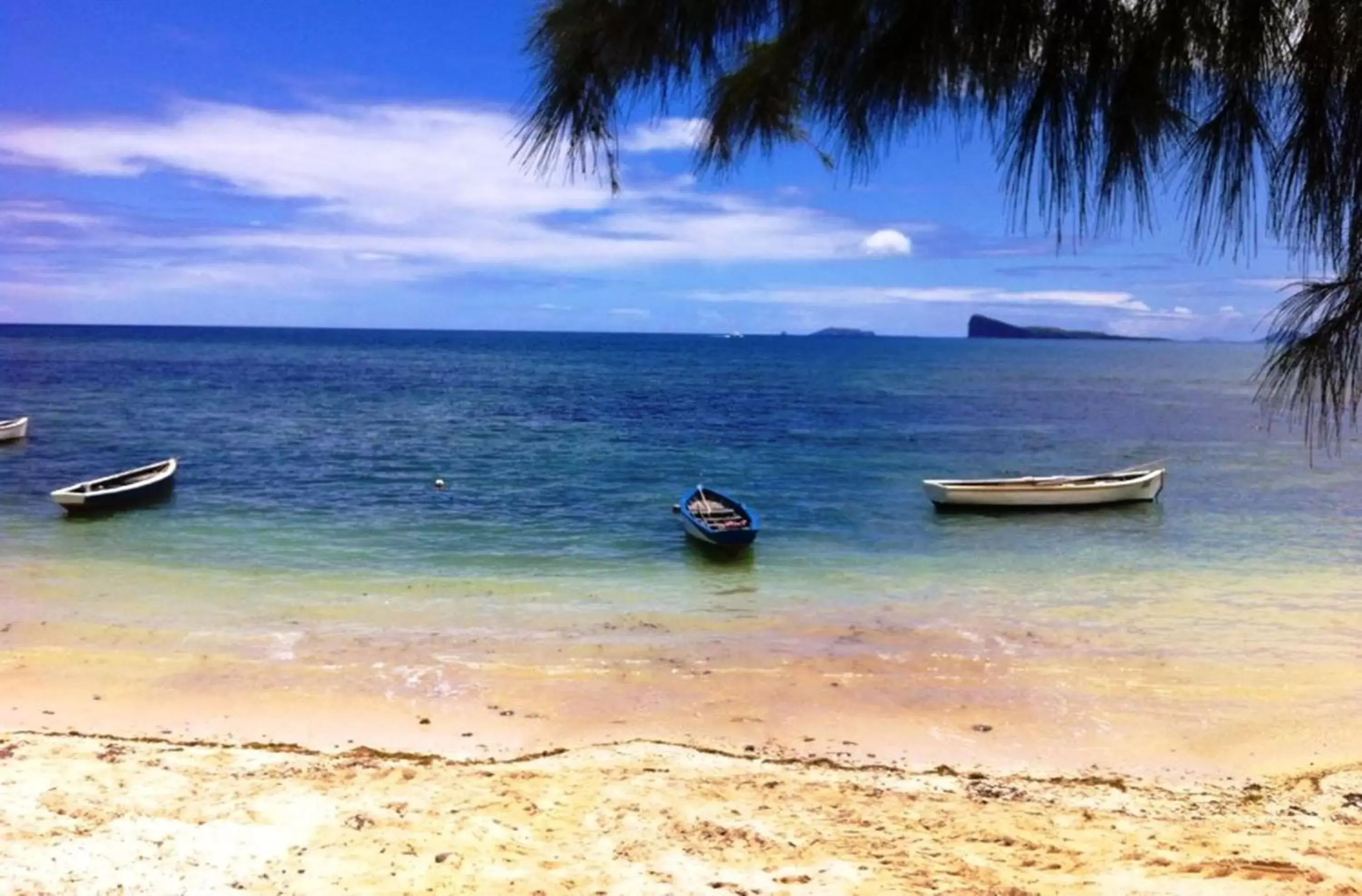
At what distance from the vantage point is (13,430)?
3178cm

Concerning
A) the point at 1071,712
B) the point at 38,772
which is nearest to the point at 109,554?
the point at 38,772

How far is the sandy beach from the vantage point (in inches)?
221

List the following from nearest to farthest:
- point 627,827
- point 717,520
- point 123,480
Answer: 1. point 627,827
2. point 717,520
3. point 123,480

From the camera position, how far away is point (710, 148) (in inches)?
151

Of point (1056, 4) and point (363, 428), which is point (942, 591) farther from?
point (363, 428)

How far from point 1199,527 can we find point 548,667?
1709 centimetres

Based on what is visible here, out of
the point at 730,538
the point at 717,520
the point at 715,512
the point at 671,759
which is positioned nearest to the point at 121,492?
the point at 715,512

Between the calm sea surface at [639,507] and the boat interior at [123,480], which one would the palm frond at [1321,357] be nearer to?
the calm sea surface at [639,507]

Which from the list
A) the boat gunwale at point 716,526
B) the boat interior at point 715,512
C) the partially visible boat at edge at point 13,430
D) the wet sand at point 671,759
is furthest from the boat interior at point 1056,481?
the partially visible boat at edge at point 13,430

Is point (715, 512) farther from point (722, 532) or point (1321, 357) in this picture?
point (1321, 357)

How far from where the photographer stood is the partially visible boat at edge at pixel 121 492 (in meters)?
20.9

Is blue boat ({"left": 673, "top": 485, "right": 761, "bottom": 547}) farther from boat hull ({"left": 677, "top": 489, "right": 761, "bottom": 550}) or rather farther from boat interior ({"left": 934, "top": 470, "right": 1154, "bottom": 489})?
boat interior ({"left": 934, "top": 470, "right": 1154, "bottom": 489})

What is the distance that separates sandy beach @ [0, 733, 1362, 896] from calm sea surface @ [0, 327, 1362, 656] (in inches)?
241

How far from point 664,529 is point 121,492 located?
12.1 metres
